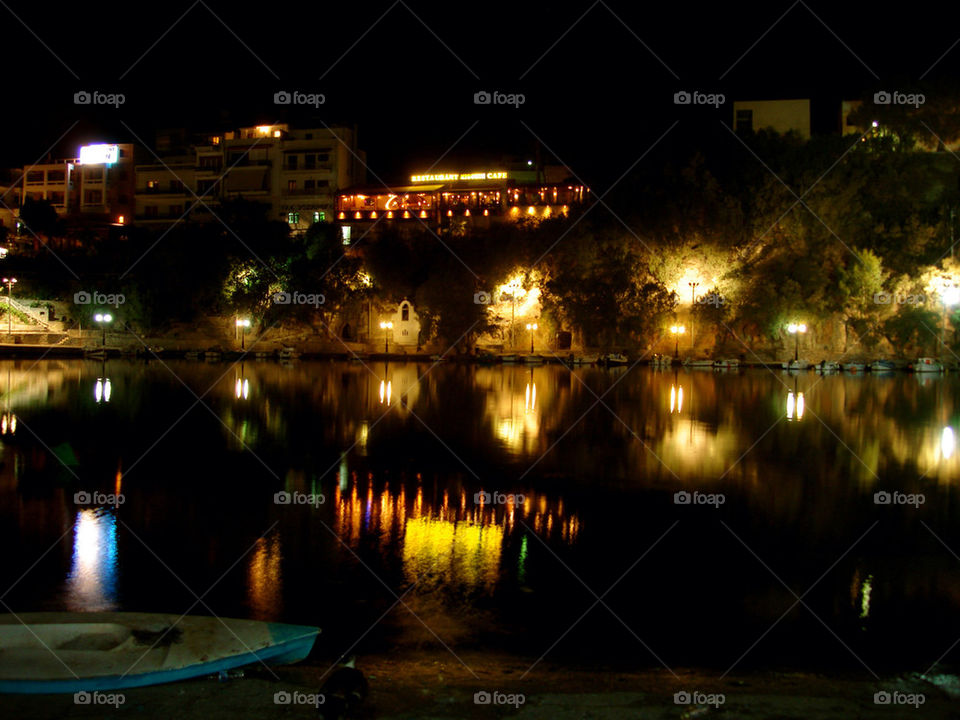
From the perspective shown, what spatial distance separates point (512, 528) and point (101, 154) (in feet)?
218

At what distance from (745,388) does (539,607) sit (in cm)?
2604

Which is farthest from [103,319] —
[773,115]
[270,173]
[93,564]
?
[93,564]

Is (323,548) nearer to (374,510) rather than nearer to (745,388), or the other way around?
(374,510)

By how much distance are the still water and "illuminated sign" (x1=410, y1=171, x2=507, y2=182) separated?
142 feet

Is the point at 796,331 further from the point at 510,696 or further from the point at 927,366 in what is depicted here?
the point at 510,696

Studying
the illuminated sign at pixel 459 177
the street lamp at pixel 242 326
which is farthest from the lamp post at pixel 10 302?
the illuminated sign at pixel 459 177

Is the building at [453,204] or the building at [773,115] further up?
the building at [773,115]

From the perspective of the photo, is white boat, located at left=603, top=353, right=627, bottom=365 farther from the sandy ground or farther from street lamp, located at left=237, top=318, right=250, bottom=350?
the sandy ground

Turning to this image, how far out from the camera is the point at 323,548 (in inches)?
350

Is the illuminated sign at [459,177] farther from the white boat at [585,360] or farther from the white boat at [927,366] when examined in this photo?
the white boat at [927,366]

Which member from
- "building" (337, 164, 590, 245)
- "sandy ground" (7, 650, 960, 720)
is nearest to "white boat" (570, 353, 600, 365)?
"building" (337, 164, 590, 245)

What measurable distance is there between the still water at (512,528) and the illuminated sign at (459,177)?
142 ft

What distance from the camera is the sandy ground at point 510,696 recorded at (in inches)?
180

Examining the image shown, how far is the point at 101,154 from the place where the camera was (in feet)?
213
